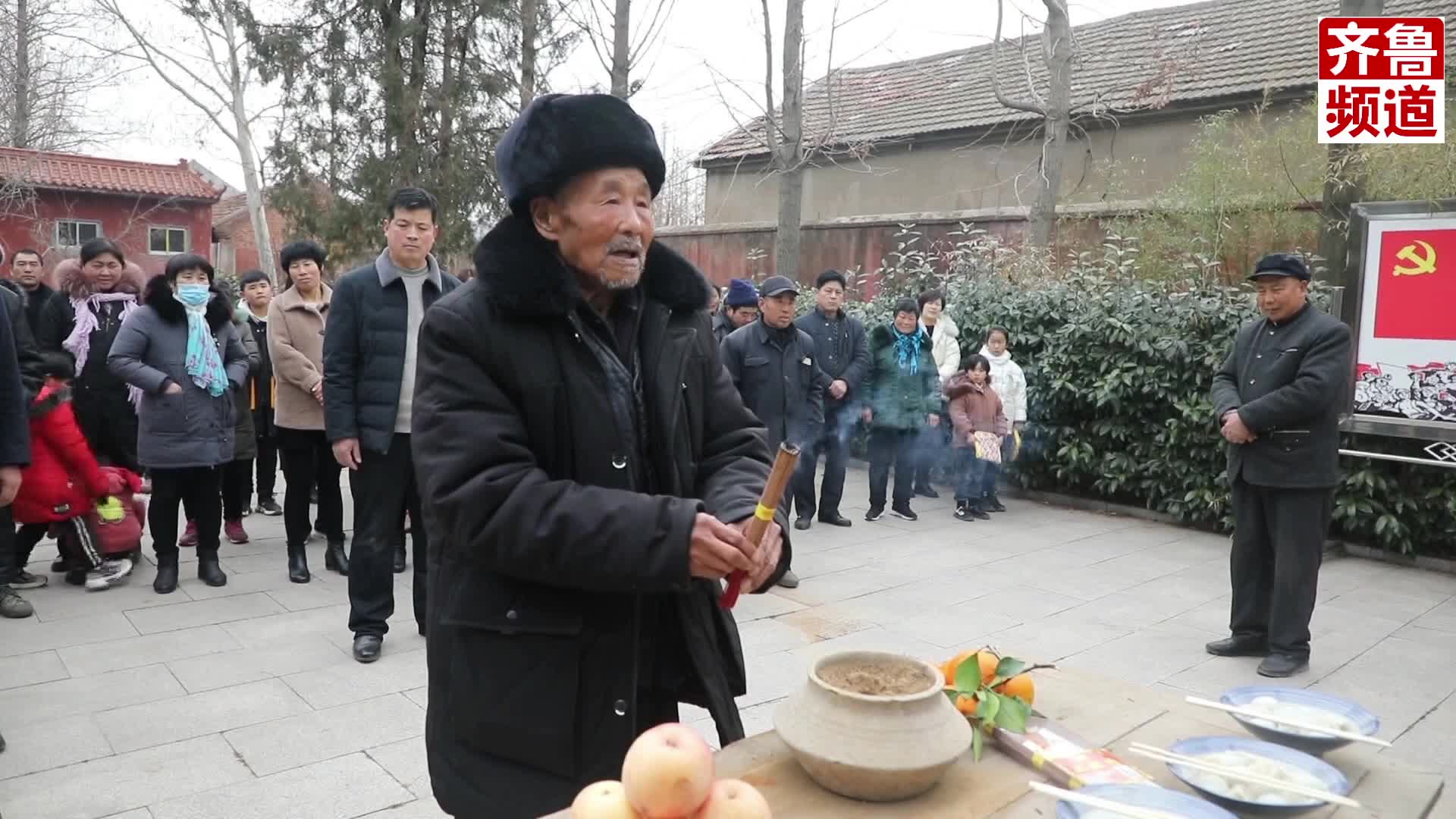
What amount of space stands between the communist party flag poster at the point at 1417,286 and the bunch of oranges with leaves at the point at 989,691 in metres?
6.35

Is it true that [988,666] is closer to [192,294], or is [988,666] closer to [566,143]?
[566,143]

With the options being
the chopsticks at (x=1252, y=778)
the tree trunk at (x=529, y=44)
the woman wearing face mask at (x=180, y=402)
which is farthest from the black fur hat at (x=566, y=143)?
the tree trunk at (x=529, y=44)

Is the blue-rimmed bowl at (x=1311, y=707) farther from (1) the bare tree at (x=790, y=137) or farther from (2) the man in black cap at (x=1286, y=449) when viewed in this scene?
(1) the bare tree at (x=790, y=137)

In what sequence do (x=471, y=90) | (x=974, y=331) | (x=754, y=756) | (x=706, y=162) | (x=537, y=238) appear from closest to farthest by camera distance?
(x=754, y=756) < (x=537, y=238) < (x=974, y=331) < (x=471, y=90) < (x=706, y=162)

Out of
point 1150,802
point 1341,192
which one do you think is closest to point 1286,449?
point 1150,802

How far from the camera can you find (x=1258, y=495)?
4.96 meters

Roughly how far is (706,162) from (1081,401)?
Answer: 1519 centimetres

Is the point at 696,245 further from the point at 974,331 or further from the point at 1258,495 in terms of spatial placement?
the point at 1258,495

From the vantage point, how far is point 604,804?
133 centimetres

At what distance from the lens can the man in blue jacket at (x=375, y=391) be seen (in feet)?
14.9

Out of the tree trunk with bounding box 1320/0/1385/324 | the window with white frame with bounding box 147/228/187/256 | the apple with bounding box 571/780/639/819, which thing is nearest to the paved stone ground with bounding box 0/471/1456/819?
the apple with bounding box 571/780/639/819

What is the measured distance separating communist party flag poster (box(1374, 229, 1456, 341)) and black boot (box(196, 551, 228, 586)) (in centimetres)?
765

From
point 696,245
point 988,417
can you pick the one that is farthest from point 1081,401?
point 696,245

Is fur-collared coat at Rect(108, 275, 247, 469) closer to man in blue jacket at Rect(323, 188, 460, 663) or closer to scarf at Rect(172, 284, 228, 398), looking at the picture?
scarf at Rect(172, 284, 228, 398)
